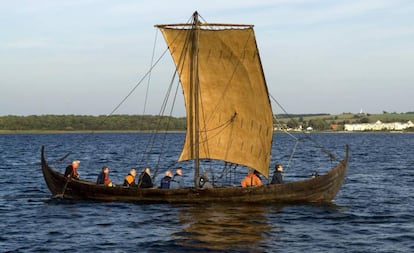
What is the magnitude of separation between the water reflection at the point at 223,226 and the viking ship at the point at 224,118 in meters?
1.32

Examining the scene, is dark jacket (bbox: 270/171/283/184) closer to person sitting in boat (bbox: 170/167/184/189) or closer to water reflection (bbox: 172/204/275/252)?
water reflection (bbox: 172/204/275/252)

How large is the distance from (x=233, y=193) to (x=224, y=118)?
3995 millimetres

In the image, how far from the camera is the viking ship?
32531 mm

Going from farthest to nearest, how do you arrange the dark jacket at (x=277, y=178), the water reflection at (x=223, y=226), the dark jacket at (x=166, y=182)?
1. the dark jacket at (x=166, y=182)
2. the dark jacket at (x=277, y=178)
3. the water reflection at (x=223, y=226)

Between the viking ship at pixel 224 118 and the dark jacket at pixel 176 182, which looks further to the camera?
the dark jacket at pixel 176 182

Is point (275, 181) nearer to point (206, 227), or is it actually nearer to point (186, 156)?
point (186, 156)

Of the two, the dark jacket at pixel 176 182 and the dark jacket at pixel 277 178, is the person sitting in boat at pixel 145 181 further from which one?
the dark jacket at pixel 277 178

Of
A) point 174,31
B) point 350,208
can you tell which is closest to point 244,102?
point 174,31

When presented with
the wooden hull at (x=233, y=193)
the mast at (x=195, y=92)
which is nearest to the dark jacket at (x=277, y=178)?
the wooden hull at (x=233, y=193)

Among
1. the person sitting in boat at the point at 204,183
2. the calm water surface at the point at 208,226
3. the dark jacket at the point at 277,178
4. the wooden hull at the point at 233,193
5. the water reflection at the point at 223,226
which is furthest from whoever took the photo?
the person sitting in boat at the point at 204,183

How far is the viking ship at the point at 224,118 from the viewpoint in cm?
3253

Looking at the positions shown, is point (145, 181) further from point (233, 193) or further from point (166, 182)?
point (233, 193)

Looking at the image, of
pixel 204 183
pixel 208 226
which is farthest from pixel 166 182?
pixel 208 226

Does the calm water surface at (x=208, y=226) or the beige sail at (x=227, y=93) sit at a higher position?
the beige sail at (x=227, y=93)
